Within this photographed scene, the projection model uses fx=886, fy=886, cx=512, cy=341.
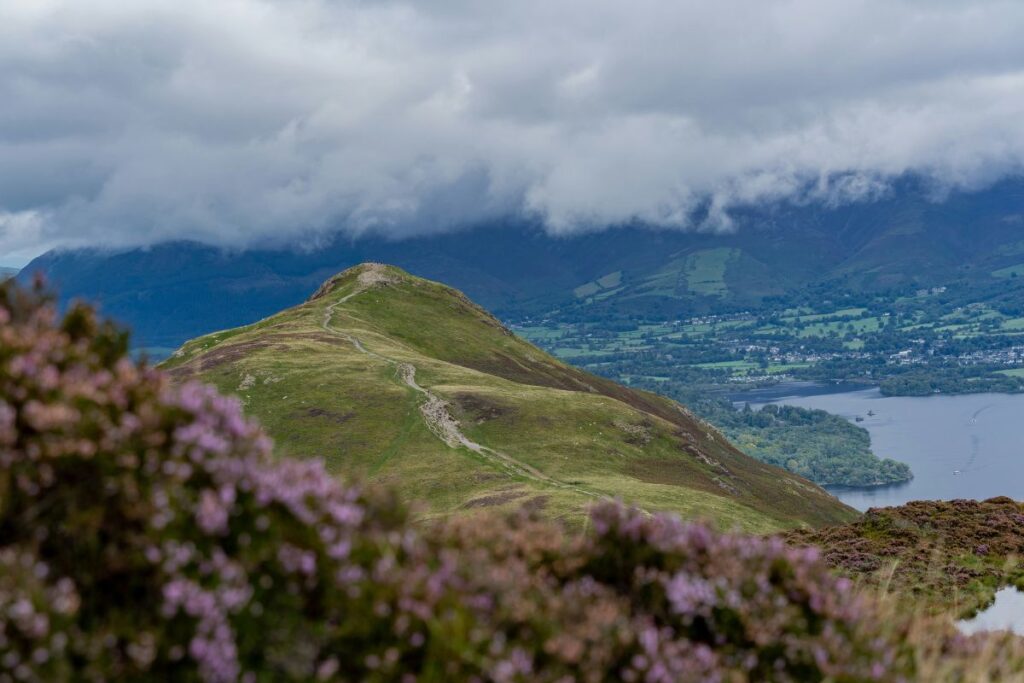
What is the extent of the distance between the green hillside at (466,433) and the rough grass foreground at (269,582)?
5047 cm

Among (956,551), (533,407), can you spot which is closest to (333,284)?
(533,407)

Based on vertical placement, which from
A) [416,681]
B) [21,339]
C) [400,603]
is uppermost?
[21,339]

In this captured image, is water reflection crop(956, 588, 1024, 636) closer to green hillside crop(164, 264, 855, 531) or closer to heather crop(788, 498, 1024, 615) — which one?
heather crop(788, 498, 1024, 615)

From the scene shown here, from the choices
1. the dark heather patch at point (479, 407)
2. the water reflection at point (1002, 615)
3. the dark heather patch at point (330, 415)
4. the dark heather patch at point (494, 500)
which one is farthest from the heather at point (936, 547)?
the dark heather patch at point (330, 415)

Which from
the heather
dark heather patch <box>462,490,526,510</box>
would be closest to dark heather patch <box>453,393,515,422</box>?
dark heather patch <box>462,490,526,510</box>

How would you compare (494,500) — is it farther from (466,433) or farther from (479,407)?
(479,407)

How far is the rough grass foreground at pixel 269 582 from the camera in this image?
642 centimetres

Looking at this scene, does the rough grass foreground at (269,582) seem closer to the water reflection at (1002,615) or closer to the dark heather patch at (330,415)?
the water reflection at (1002,615)

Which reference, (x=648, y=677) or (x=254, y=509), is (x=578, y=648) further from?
(x=254, y=509)

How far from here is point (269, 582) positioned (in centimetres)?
688

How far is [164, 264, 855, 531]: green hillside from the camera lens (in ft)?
246

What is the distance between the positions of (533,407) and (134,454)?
320ft

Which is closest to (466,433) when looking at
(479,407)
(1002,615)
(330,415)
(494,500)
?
(479,407)

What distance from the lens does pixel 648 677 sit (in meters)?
7.41
